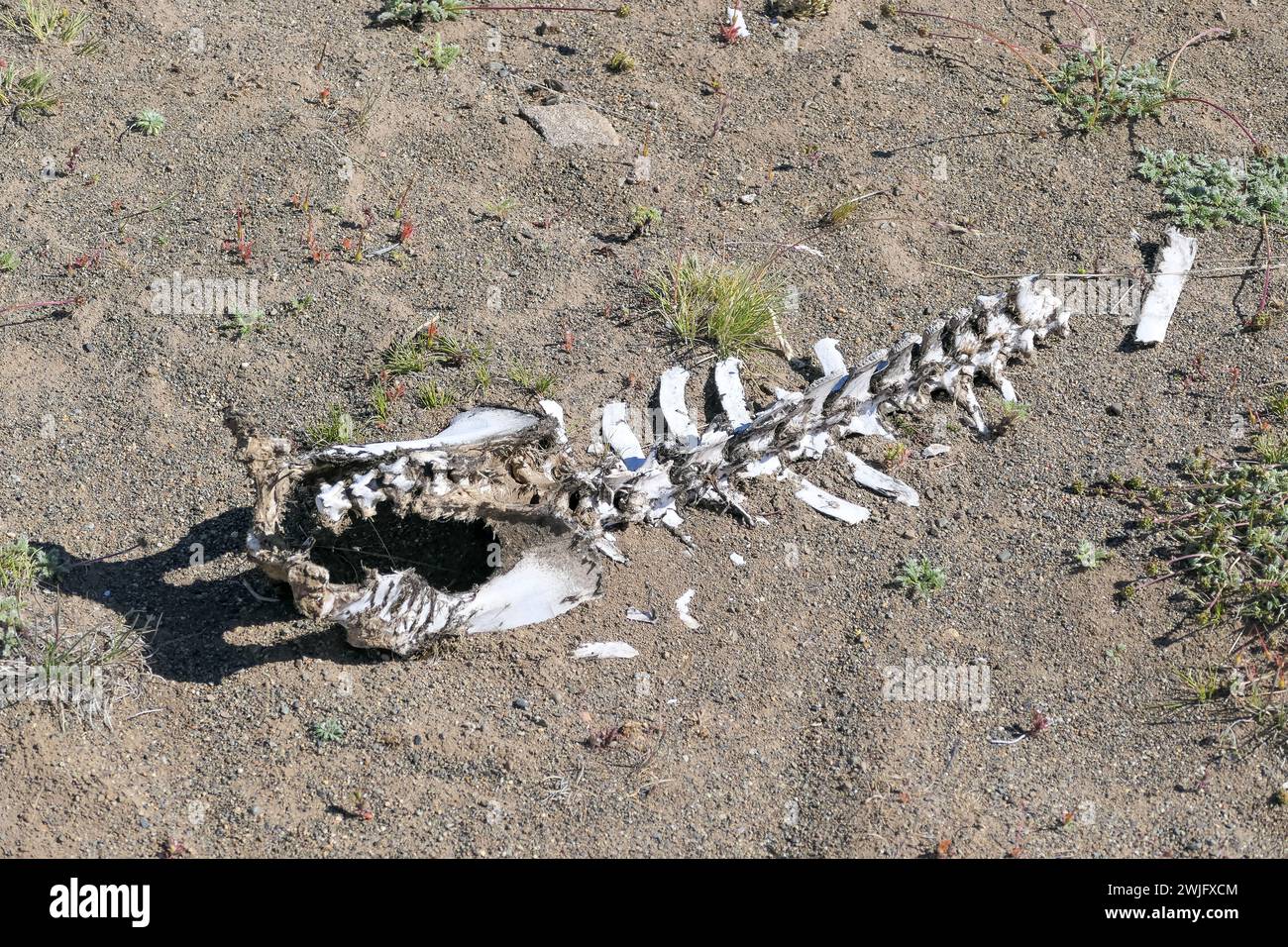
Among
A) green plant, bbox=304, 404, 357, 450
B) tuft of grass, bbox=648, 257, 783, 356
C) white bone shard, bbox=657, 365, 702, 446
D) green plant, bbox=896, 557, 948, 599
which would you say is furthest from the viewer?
tuft of grass, bbox=648, 257, 783, 356

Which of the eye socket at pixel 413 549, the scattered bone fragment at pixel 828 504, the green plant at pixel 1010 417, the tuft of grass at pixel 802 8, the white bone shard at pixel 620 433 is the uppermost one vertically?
the tuft of grass at pixel 802 8

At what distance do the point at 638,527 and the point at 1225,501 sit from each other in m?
2.94

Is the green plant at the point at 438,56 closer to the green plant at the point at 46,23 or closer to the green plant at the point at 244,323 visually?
the green plant at the point at 46,23

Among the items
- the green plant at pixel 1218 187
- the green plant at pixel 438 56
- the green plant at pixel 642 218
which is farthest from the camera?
the green plant at pixel 438 56

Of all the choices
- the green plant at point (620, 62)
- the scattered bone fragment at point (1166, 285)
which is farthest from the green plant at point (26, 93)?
the scattered bone fragment at point (1166, 285)

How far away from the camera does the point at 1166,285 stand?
745cm

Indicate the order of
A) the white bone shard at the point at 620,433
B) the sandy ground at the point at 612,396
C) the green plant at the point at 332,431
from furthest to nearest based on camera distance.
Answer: the white bone shard at the point at 620,433
the green plant at the point at 332,431
the sandy ground at the point at 612,396

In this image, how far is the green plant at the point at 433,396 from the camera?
6551 mm

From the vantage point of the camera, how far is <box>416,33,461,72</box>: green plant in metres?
8.12

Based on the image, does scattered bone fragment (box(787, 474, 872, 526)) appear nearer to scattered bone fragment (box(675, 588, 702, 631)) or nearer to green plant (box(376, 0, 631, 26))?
scattered bone fragment (box(675, 588, 702, 631))

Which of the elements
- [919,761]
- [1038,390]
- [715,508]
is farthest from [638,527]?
[1038,390]

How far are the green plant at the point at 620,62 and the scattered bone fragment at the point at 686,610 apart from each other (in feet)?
12.6

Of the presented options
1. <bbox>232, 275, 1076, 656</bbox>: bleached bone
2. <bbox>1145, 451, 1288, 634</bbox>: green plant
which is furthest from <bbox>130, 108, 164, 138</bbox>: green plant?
<bbox>1145, 451, 1288, 634</bbox>: green plant

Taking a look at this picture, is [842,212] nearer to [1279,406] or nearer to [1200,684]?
[1279,406]
